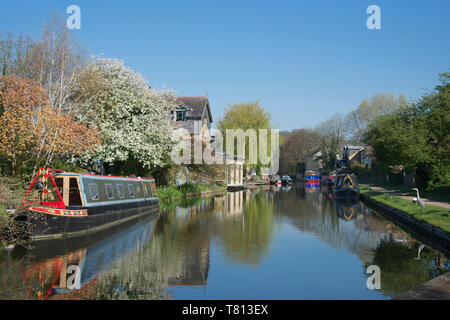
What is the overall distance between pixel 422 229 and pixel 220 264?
31.4 ft

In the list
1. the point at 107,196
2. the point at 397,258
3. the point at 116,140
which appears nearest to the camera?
the point at 397,258

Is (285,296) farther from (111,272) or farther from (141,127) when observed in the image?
(141,127)

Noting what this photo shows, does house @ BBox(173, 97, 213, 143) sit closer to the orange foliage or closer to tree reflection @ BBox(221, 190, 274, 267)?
tree reflection @ BBox(221, 190, 274, 267)

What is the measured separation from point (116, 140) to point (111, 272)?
15.8 m

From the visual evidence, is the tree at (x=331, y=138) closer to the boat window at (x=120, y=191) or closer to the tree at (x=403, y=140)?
the tree at (x=403, y=140)

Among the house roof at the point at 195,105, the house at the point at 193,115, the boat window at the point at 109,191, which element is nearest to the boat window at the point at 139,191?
the boat window at the point at 109,191

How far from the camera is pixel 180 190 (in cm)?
3888

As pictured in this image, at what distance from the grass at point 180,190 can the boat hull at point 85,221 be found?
1094 cm

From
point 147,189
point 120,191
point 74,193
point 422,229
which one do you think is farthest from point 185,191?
point 422,229

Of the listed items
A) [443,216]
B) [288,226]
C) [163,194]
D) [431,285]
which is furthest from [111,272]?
[163,194]

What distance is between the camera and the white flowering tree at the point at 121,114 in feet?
84.1

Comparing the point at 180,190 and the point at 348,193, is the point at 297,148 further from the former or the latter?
the point at 180,190

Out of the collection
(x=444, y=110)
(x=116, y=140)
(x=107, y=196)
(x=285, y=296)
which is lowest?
(x=285, y=296)
